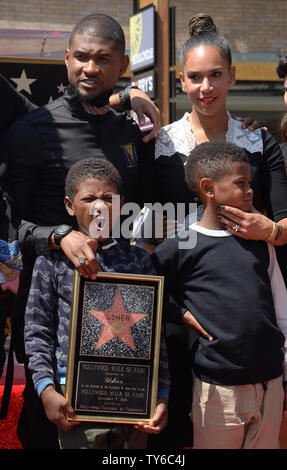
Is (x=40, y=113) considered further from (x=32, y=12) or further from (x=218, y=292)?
(x=32, y=12)

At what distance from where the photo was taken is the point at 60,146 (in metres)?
2.53

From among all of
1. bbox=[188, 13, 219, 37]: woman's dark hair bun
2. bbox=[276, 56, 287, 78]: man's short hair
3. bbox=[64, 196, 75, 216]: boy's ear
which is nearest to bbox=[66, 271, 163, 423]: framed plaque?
bbox=[64, 196, 75, 216]: boy's ear

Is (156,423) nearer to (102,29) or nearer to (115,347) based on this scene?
(115,347)

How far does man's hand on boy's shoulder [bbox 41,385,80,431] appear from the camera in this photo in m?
2.12

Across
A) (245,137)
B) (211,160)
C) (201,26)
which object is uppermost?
(201,26)

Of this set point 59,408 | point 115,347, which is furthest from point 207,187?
point 59,408

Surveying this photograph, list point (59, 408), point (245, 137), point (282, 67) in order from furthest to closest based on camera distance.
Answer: point (282, 67)
point (245, 137)
point (59, 408)

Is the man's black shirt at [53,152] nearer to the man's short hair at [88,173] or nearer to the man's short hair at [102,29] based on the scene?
the man's short hair at [88,173]

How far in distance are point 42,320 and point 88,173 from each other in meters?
0.57

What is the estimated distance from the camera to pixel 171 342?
8.70 feet

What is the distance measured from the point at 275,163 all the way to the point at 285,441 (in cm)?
119

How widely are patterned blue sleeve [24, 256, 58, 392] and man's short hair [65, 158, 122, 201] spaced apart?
0.29m

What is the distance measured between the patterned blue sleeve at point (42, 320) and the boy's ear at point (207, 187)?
676 millimetres

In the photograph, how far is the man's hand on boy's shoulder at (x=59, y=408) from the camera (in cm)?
212
